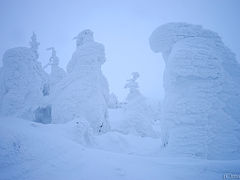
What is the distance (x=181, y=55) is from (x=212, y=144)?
447 centimetres

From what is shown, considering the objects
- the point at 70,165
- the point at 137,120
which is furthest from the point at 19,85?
the point at 70,165

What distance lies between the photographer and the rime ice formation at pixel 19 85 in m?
14.7

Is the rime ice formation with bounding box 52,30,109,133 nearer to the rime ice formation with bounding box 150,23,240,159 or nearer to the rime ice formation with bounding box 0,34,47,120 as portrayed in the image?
the rime ice formation with bounding box 0,34,47,120

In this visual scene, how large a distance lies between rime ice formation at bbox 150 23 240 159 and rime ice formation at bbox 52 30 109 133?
699cm

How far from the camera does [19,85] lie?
50.2 ft

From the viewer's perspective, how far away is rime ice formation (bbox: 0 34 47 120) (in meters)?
14.7

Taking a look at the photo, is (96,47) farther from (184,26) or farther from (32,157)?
(32,157)

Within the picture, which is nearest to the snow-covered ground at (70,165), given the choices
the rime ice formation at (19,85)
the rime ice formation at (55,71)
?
the rime ice formation at (19,85)

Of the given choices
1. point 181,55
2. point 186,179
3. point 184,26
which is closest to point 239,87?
point 181,55

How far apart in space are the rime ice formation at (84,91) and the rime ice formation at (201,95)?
6.99 m

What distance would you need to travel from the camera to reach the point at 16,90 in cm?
1510

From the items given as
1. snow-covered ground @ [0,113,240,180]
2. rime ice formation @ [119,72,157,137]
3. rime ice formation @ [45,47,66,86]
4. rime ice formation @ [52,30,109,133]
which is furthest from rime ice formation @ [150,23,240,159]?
Answer: rime ice formation @ [45,47,66,86]

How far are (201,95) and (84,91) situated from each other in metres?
9.51

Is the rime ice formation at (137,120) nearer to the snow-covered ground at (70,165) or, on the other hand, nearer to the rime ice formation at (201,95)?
the rime ice formation at (201,95)
